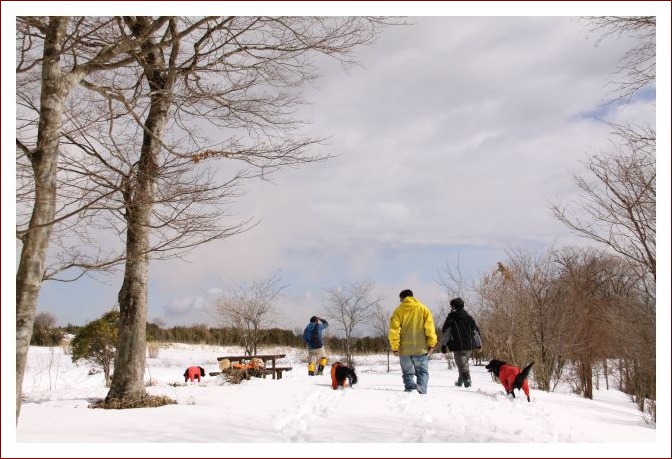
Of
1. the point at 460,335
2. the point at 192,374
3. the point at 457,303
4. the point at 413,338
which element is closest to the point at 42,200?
the point at 413,338

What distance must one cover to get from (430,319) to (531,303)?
8.25 meters

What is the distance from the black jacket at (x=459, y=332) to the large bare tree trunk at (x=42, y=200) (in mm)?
7074

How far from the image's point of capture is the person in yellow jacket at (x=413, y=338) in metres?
8.81

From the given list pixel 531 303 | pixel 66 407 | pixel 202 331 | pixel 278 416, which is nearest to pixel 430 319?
pixel 278 416

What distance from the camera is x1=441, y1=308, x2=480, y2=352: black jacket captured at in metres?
10.1

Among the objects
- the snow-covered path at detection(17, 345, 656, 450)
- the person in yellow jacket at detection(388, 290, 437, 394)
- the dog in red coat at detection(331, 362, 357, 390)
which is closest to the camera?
the snow-covered path at detection(17, 345, 656, 450)

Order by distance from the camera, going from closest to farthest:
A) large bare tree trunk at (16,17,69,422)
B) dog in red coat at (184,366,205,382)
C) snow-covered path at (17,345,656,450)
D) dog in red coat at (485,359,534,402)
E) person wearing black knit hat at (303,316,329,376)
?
large bare tree trunk at (16,17,69,422) < snow-covered path at (17,345,656,450) < dog in red coat at (485,359,534,402) < dog in red coat at (184,366,205,382) < person wearing black knit hat at (303,316,329,376)

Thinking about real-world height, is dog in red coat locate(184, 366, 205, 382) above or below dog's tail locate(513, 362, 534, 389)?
below

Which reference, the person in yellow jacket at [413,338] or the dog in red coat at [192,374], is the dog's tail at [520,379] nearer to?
the person in yellow jacket at [413,338]

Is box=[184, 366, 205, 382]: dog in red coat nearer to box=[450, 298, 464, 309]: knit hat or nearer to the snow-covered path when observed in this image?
the snow-covered path

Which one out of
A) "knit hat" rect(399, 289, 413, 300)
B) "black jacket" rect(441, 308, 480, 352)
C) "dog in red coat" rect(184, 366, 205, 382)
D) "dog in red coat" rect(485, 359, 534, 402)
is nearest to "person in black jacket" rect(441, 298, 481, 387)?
"black jacket" rect(441, 308, 480, 352)

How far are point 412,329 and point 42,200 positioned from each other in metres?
5.78

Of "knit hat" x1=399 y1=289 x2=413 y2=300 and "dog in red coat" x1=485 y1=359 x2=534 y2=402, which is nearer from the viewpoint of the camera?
"dog in red coat" x1=485 y1=359 x2=534 y2=402

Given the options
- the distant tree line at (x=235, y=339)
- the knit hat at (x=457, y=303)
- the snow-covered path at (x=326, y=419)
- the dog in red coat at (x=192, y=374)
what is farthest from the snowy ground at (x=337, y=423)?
the distant tree line at (x=235, y=339)
